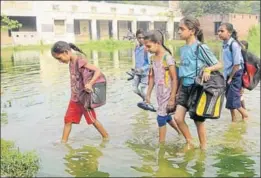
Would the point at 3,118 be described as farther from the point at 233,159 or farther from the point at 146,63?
the point at 233,159

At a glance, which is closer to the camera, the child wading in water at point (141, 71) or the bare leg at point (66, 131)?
the bare leg at point (66, 131)

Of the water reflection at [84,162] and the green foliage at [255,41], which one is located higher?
the green foliage at [255,41]

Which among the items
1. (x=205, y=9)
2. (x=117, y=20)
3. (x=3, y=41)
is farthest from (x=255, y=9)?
(x=3, y=41)

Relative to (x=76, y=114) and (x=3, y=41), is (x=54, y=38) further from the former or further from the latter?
(x=76, y=114)

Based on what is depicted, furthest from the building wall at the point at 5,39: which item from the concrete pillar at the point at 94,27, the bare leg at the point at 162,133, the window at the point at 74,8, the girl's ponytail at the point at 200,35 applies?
the girl's ponytail at the point at 200,35

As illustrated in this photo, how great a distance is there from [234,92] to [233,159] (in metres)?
1.90

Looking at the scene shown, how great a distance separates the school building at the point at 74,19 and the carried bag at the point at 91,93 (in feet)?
110

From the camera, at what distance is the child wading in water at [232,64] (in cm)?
613

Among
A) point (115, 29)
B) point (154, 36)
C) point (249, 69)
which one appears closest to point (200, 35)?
point (154, 36)

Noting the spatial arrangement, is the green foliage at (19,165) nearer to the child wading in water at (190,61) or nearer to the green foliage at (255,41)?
the child wading in water at (190,61)

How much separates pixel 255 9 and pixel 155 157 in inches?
2336

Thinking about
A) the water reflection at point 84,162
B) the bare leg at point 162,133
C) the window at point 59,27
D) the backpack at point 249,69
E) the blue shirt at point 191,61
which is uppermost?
the window at point 59,27

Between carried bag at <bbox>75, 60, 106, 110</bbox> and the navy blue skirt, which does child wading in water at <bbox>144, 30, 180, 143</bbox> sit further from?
the navy blue skirt

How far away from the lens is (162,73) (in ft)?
16.6
